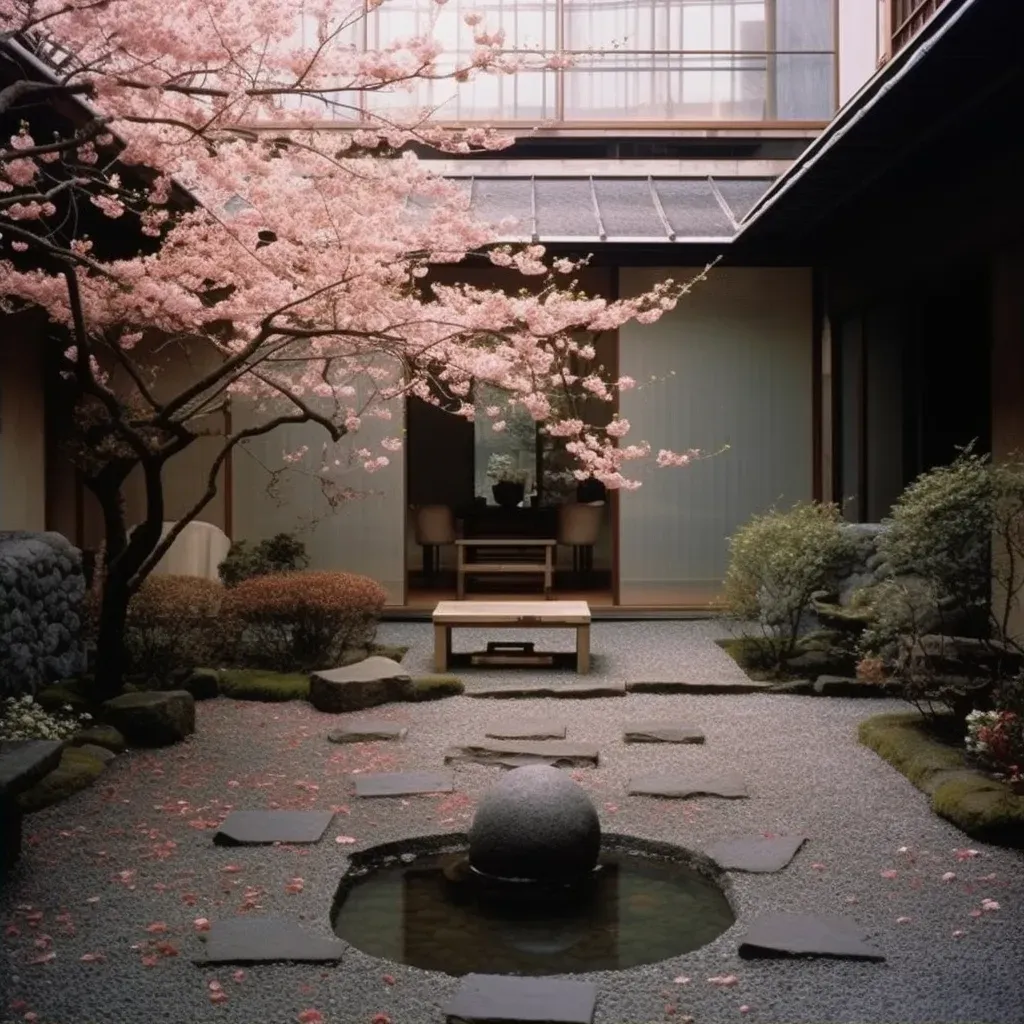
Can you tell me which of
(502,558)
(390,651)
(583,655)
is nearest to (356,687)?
(390,651)

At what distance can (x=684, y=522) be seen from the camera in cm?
1115

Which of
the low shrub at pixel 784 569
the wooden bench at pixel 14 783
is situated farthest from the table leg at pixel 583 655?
the wooden bench at pixel 14 783

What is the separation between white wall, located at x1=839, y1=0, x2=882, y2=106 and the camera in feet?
37.1

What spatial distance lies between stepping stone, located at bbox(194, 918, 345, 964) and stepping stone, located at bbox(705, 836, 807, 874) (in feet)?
4.81

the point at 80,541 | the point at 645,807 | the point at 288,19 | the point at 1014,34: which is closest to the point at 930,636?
the point at 645,807

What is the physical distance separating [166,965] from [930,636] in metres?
4.26

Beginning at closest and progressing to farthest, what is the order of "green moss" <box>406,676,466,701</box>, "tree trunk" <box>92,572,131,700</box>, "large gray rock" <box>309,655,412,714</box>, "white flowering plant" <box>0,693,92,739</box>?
"white flowering plant" <box>0,693,92,739</box> < "tree trunk" <box>92,572,131,700</box> < "large gray rock" <box>309,655,412,714</box> < "green moss" <box>406,676,466,701</box>

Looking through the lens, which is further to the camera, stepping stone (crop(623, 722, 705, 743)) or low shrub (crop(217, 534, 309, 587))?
low shrub (crop(217, 534, 309, 587))

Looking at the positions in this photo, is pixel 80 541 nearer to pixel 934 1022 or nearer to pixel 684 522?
pixel 684 522

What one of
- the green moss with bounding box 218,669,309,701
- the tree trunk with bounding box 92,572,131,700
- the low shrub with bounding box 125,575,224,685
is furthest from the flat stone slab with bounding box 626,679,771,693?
→ the tree trunk with bounding box 92,572,131,700

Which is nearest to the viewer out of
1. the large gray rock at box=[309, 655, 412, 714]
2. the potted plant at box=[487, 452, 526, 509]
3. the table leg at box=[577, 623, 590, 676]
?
the large gray rock at box=[309, 655, 412, 714]

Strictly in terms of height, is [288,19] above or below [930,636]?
above

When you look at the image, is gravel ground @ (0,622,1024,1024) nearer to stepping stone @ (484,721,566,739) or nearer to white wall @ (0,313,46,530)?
stepping stone @ (484,721,566,739)

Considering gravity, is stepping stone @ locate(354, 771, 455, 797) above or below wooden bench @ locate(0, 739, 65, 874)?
below
